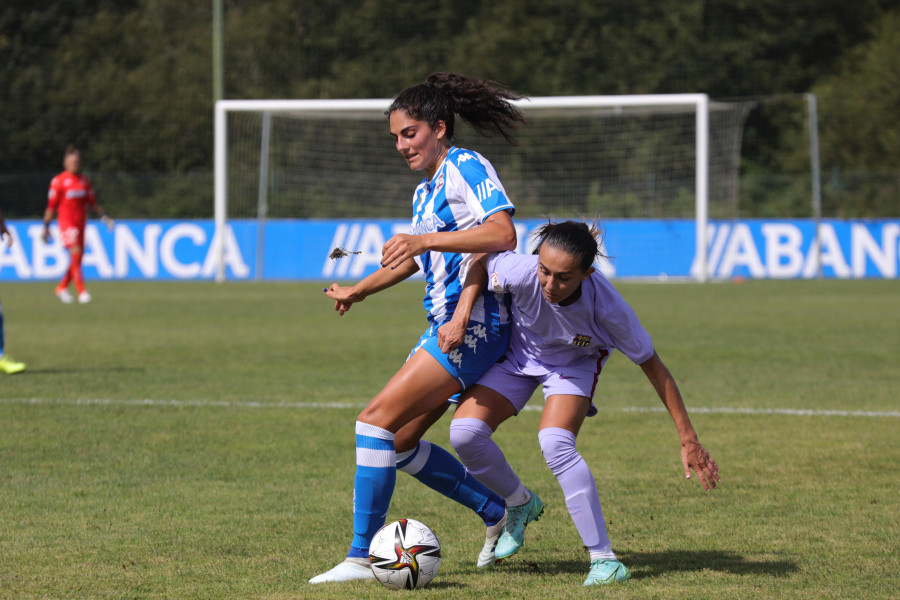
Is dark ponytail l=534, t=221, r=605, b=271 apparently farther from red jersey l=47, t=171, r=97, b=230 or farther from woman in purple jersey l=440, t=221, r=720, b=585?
red jersey l=47, t=171, r=97, b=230

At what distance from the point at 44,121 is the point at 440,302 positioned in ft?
121

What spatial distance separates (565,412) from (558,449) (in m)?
0.17

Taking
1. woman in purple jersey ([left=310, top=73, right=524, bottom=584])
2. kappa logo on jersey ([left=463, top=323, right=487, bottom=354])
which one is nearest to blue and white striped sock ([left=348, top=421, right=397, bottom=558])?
woman in purple jersey ([left=310, top=73, right=524, bottom=584])

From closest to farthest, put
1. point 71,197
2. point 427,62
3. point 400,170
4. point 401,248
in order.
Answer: point 401,248 → point 71,197 → point 400,170 → point 427,62

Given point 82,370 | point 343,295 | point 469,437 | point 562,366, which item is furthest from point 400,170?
point 469,437

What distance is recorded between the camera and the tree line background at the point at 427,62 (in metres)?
37.8

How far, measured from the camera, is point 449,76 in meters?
4.53

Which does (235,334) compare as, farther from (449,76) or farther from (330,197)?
(330,197)

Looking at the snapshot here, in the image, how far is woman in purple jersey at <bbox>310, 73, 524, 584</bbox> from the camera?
13.8 ft

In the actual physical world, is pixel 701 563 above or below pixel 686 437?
below

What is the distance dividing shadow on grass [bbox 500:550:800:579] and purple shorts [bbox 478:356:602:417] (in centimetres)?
60

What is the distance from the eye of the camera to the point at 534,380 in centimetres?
447

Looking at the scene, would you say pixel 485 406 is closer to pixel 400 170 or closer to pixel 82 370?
pixel 82 370

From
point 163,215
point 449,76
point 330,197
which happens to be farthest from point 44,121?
point 449,76
